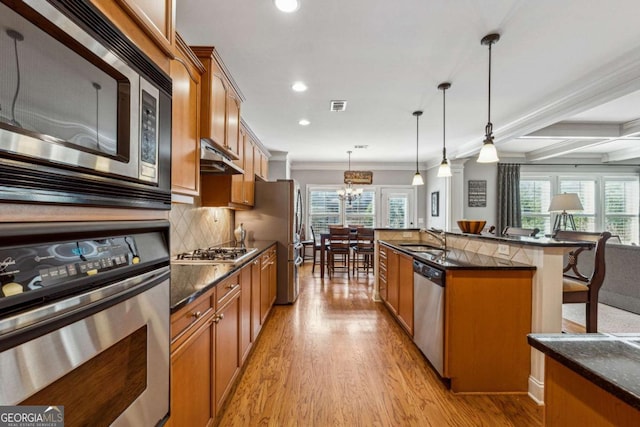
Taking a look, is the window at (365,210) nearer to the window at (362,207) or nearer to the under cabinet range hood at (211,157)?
the window at (362,207)

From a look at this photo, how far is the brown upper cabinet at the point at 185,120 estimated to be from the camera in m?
1.60

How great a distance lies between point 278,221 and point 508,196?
5.40 meters

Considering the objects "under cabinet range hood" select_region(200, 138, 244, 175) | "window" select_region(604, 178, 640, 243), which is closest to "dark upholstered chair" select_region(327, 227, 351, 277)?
"under cabinet range hood" select_region(200, 138, 244, 175)

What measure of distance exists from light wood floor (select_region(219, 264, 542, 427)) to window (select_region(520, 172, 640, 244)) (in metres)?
5.62

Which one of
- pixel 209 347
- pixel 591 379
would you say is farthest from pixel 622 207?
pixel 209 347

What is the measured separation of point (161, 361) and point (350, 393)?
157 cm

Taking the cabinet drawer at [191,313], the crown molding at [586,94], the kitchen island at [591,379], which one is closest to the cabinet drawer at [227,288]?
the cabinet drawer at [191,313]

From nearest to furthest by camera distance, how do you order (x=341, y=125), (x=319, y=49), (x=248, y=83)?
(x=319, y=49) → (x=248, y=83) → (x=341, y=125)

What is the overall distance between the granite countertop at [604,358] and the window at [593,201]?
7186mm

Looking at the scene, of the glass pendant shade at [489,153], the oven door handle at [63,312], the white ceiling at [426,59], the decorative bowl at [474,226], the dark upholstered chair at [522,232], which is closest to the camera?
the oven door handle at [63,312]

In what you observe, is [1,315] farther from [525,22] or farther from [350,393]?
[525,22]

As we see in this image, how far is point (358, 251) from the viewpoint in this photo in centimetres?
560

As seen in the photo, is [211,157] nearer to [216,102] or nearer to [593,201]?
[216,102]

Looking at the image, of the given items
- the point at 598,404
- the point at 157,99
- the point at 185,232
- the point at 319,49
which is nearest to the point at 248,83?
the point at 319,49
